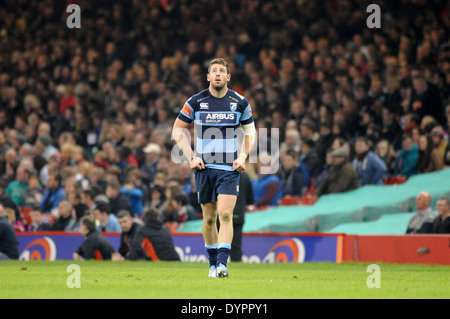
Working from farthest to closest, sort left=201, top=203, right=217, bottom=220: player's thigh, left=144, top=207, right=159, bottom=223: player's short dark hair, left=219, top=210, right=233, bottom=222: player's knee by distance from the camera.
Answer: left=144, top=207, right=159, bottom=223: player's short dark hair
left=201, top=203, right=217, bottom=220: player's thigh
left=219, top=210, right=233, bottom=222: player's knee

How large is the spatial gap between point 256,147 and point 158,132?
350cm

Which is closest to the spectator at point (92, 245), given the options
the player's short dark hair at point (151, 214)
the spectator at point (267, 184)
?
the player's short dark hair at point (151, 214)

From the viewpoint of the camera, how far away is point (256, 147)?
21.4 meters

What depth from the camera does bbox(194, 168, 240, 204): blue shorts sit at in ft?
36.7

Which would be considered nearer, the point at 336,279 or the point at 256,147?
the point at 336,279

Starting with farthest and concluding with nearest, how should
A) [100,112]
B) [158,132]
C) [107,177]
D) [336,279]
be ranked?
[100,112] → [158,132] → [107,177] → [336,279]

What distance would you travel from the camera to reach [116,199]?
19547 mm

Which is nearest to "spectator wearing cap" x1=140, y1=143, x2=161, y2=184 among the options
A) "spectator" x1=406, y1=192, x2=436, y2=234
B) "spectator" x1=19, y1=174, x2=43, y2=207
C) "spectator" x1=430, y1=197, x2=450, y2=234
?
"spectator" x1=19, y1=174, x2=43, y2=207

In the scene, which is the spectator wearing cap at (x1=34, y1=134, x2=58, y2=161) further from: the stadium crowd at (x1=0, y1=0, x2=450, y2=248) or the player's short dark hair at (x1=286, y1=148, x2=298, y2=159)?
the player's short dark hair at (x1=286, y1=148, x2=298, y2=159)

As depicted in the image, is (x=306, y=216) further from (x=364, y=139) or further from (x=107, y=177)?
(x=107, y=177)

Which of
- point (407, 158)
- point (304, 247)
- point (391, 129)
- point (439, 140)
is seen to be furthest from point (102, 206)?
point (439, 140)

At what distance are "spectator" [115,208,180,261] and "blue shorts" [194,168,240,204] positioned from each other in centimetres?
512

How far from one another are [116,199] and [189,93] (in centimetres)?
689
